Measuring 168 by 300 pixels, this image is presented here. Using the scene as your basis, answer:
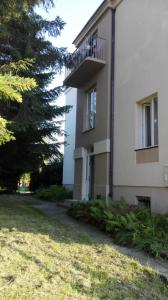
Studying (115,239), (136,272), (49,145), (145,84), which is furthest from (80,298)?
(49,145)

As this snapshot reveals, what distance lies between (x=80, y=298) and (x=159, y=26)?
7699 millimetres

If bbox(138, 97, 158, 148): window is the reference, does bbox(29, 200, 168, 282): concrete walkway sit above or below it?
below

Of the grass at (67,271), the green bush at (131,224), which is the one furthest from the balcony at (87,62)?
the grass at (67,271)

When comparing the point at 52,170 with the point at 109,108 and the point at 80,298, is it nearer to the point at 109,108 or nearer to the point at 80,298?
the point at 109,108

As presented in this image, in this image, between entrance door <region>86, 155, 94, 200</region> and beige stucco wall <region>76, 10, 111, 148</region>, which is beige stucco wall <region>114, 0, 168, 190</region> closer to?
beige stucco wall <region>76, 10, 111, 148</region>

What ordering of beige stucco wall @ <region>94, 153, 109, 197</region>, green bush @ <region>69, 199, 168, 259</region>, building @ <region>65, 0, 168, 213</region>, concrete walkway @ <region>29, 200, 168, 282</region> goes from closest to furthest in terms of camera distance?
concrete walkway @ <region>29, 200, 168, 282</region>, green bush @ <region>69, 199, 168, 259</region>, building @ <region>65, 0, 168, 213</region>, beige stucco wall @ <region>94, 153, 109, 197</region>

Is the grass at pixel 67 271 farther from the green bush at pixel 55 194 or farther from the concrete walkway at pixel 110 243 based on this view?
the green bush at pixel 55 194

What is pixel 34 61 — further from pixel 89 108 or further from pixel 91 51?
pixel 89 108

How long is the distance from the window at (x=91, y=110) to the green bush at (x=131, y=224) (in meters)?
5.58

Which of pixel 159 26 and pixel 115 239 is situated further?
pixel 159 26

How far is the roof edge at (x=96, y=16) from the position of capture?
41.2 ft

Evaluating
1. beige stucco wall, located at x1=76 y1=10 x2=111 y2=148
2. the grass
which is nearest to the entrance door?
beige stucco wall, located at x1=76 y1=10 x2=111 y2=148

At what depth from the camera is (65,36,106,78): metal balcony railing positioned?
11.9m

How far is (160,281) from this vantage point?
4.83 metres
